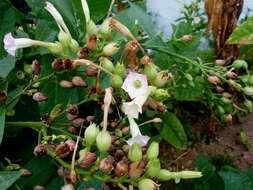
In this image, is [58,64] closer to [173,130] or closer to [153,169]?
[153,169]

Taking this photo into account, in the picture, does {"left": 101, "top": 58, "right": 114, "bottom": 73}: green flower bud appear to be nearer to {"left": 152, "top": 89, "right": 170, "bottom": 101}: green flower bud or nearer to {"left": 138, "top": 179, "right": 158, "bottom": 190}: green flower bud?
{"left": 152, "top": 89, "right": 170, "bottom": 101}: green flower bud

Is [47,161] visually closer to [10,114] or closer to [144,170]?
[10,114]

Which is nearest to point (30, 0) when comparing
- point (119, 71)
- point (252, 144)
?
point (119, 71)

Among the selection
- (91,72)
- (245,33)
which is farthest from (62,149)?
(245,33)

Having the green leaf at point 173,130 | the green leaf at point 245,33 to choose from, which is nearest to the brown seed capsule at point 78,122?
the green leaf at point 245,33

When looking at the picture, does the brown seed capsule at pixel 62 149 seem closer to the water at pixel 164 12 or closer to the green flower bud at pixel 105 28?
the green flower bud at pixel 105 28
